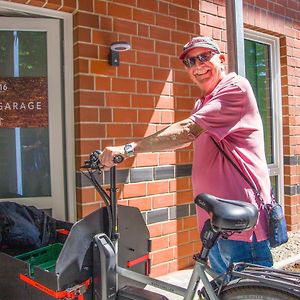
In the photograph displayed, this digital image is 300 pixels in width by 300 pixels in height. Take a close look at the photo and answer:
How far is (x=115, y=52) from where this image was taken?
3.51 meters

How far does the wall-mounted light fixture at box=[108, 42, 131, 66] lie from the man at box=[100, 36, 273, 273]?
123cm

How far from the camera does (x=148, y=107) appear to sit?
12.4 ft

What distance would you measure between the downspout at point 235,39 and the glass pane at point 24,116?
1491 millimetres

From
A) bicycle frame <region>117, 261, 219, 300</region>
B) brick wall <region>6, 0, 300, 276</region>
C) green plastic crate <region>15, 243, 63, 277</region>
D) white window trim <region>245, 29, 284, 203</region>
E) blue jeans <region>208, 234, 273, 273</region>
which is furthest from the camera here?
white window trim <region>245, 29, 284, 203</region>

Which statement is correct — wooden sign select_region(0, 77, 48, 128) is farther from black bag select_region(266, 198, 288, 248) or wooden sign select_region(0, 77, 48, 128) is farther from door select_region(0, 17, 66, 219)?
black bag select_region(266, 198, 288, 248)

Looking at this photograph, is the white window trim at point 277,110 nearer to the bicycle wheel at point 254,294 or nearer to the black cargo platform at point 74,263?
the black cargo platform at point 74,263

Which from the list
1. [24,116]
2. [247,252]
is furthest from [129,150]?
[24,116]

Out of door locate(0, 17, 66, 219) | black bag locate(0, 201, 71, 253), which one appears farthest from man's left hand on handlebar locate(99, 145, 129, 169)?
door locate(0, 17, 66, 219)

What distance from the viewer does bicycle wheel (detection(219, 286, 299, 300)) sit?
1.67 metres

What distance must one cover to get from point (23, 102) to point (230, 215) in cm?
222

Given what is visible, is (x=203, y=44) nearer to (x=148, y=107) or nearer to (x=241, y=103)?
(x=241, y=103)

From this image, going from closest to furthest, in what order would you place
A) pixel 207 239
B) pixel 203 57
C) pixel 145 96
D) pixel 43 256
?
pixel 207 239 < pixel 203 57 < pixel 43 256 < pixel 145 96

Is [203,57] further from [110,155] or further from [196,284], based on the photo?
[196,284]

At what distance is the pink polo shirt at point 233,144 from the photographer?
6.69ft
